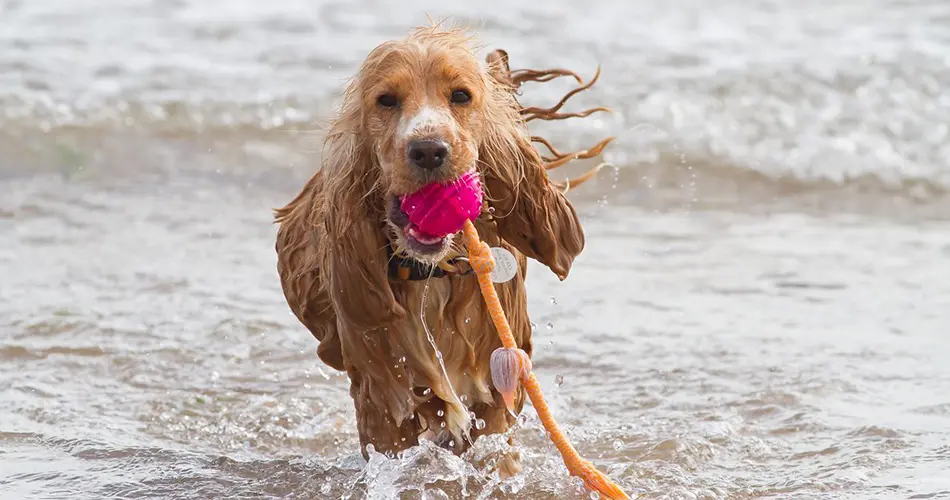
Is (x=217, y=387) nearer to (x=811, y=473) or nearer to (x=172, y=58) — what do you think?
(x=811, y=473)

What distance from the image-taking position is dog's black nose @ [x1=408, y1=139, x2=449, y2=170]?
10.8 feet

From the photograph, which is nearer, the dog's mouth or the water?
the dog's mouth

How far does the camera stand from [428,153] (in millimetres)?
3295

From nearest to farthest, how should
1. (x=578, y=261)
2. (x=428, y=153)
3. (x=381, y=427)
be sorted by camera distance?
(x=428, y=153)
(x=381, y=427)
(x=578, y=261)

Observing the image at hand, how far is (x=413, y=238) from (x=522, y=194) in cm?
45

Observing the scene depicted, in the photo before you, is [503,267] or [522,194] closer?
[503,267]

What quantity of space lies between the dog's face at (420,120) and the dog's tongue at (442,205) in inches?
1.0

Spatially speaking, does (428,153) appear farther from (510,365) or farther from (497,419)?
(497,419)

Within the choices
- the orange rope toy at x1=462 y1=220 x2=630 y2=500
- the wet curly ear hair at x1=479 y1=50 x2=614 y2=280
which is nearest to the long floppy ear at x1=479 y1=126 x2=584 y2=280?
the wet curly ear hair at x1=479 y1=50 x2=614 y2=280

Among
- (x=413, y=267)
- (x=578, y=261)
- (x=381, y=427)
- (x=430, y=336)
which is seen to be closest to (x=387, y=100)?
(x=413, y=267)

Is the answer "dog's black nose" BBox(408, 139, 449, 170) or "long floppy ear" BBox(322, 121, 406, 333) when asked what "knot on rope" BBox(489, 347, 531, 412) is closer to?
"long floppy ear" BBox(322, 121, 406, 333)

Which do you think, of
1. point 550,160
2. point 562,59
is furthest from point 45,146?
point 550,160

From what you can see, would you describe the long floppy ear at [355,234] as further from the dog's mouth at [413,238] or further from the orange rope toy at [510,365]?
the orange rope toy at [510,365]

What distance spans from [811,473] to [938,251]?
294 centimetres
